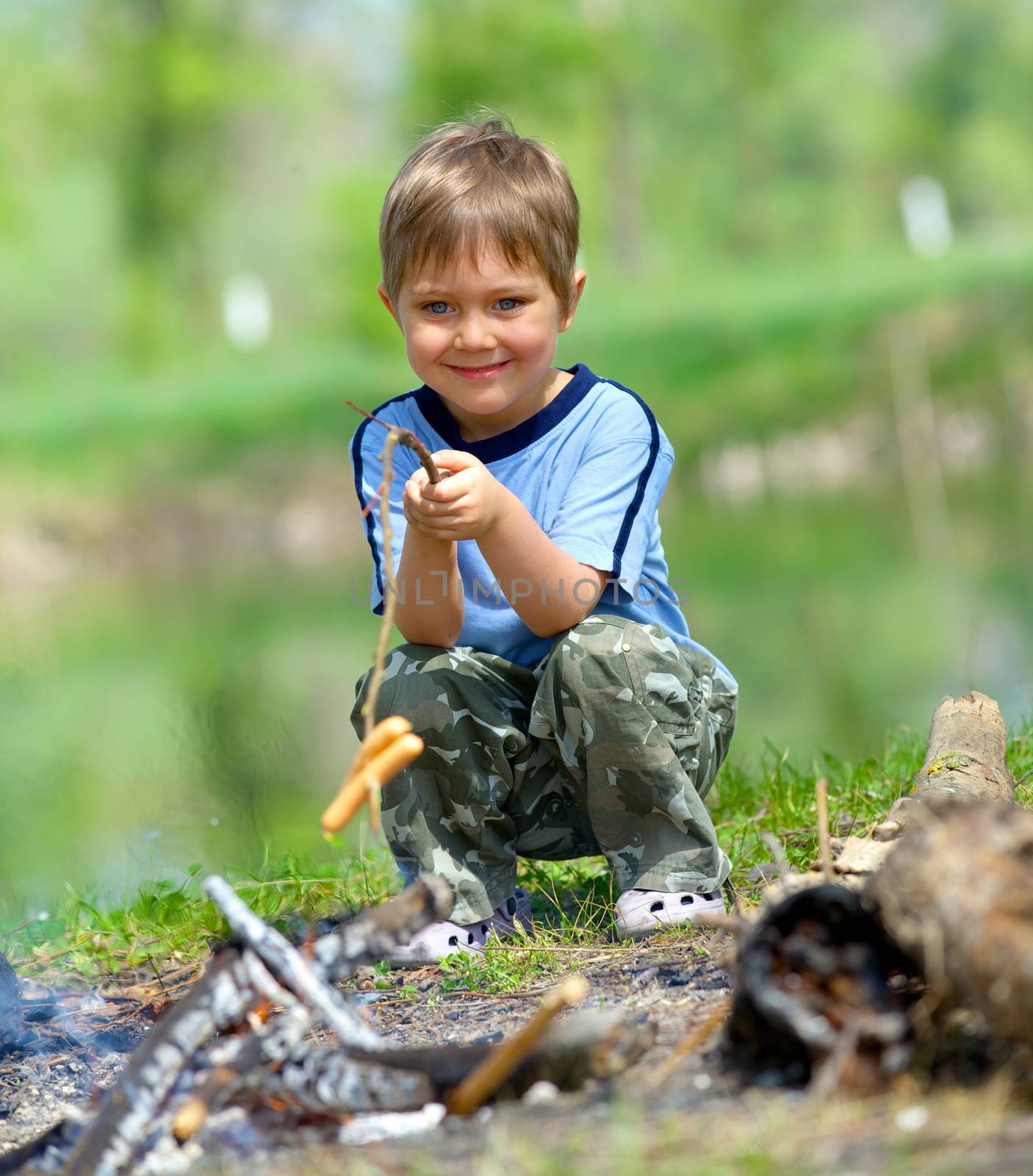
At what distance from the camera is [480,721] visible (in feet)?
8.52

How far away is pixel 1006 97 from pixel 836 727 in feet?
91.3

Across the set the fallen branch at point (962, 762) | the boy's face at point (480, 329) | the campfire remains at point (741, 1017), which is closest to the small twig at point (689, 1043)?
the campfire remains at point (741, 1017)

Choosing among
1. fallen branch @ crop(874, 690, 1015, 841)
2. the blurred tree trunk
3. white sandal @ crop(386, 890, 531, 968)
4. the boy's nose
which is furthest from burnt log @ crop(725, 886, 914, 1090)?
the blurred tree trunk

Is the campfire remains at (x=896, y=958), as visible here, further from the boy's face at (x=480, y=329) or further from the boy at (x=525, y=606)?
the boy's face at (x=480, y=329)

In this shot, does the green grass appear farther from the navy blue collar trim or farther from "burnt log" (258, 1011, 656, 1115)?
the navy blue collar trim

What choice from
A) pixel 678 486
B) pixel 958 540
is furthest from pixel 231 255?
pixel 958 540

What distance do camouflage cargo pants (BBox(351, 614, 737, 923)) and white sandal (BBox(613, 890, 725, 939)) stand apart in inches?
0.8

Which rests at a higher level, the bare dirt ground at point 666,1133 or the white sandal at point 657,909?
the bare dirt ground at point 666,1133

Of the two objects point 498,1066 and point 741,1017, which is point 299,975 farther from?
point 741,1017

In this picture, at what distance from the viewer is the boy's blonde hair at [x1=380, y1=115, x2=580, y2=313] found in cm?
250

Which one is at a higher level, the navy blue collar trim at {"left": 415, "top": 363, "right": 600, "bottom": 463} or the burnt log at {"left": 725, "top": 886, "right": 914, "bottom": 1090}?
the navy blue collar trim at {"left": 415, "top": 363, "right": 600, "bottom": 463}

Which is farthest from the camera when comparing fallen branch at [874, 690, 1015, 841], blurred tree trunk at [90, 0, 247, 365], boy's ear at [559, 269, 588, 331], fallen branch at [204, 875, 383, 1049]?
blurred tree trunk at [90, 0, 247, 365]

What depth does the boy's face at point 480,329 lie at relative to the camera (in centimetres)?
251

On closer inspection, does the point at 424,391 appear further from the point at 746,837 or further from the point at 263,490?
the point at 263,490
